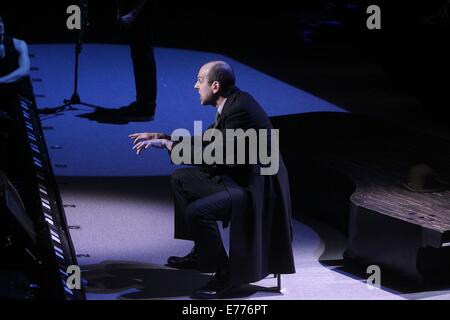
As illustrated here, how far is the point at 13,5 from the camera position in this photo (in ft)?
44.3

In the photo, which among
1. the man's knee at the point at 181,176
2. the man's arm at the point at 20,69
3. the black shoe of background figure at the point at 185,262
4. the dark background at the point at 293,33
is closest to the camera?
the man's knee at the point at 181,176

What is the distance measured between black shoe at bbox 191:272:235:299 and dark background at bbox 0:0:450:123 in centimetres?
408

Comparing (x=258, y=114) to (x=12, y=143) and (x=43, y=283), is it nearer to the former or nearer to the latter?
(x=43, y=283)

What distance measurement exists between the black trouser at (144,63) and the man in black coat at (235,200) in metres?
3.68

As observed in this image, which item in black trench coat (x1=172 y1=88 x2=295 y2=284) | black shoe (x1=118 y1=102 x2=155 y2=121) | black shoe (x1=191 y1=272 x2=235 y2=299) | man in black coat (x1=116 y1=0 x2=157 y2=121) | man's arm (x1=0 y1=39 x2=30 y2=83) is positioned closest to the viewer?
black trench coat (x1=172 y1=88 x2=295 y2=284)

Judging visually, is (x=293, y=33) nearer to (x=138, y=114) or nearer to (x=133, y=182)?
(x=138, y=114)

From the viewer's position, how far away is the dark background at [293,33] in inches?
339

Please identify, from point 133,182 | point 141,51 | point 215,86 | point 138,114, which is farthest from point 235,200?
point 138,114

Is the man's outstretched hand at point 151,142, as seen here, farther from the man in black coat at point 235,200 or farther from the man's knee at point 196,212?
the man's knee at point 196,212

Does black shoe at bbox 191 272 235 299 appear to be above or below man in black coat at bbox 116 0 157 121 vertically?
below

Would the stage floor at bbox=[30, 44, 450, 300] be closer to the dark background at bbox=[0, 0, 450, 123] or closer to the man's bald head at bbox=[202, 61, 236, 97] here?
the dark background at bbox=[0, 0, 450, 123]

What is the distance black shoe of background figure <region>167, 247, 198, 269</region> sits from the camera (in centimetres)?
530

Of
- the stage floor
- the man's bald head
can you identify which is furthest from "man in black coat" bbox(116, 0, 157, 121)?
the man's bald head

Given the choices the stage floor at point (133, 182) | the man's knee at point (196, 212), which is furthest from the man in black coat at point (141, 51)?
the man's knee at point (196, 212)
